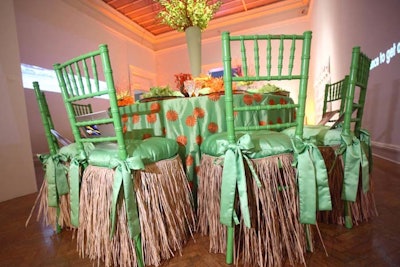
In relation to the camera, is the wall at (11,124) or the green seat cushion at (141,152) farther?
the wall at (11,124)

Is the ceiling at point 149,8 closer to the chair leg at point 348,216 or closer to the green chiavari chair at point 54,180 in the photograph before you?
the green chiavari chair at point 54,180

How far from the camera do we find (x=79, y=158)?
3.40ft

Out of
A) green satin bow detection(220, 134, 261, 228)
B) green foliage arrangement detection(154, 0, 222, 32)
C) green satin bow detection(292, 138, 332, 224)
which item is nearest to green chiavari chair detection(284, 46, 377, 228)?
green satin bow detection(292, 138, 332, 224)

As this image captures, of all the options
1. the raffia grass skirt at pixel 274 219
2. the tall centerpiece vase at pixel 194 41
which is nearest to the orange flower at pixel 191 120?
the raffia grass skirt at pixel 274 219

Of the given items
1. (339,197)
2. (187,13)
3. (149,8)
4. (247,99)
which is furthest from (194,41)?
(149,8)

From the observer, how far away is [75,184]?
1023 mm

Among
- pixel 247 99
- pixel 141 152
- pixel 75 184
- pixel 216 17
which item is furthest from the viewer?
pixel 216 17

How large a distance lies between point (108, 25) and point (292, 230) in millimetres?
5947

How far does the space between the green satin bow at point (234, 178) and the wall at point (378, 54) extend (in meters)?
1.85

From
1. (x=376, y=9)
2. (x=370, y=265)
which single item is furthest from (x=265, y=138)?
(x=376, y=9)

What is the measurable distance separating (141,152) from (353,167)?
39.3 inches

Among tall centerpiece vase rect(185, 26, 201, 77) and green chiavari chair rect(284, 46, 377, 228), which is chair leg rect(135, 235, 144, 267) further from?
tall centerpiece vase rect(185, 26, 201, 77)

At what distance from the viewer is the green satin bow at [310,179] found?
794 mm

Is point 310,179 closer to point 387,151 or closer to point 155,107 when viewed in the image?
point 155,107
